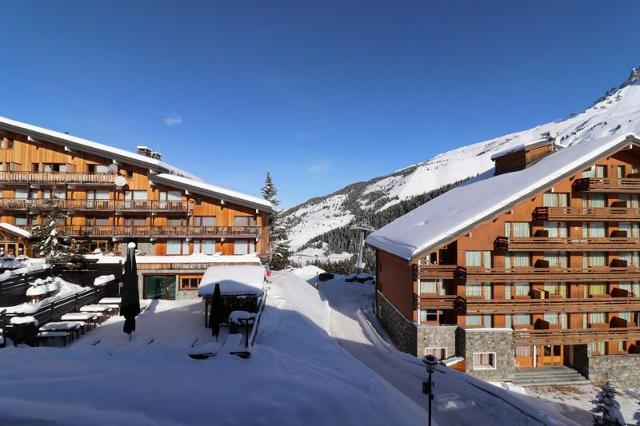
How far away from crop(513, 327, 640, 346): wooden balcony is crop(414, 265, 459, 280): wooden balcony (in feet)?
17.7

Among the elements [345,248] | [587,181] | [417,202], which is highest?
[417,202]

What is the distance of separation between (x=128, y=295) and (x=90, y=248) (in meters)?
20.6

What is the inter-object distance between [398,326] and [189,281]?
1805 cm

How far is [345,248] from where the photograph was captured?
13275 cm

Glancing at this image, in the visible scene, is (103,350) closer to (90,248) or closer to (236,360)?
(236,360)

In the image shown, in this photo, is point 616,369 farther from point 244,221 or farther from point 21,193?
point 21,193

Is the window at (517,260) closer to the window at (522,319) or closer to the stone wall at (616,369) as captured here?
the window at (522,319)

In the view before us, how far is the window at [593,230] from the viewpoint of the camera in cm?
2280

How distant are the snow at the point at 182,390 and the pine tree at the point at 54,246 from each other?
17.2 metres

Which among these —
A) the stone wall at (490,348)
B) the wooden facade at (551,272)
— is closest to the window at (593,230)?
the wooden facade at (551,272)

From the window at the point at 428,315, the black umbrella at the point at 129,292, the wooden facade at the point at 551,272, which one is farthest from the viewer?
the window at the point at 428,315

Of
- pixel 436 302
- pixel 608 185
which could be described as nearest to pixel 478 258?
pixel 436 302

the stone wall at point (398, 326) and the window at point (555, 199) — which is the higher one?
the window at point (555, 199)

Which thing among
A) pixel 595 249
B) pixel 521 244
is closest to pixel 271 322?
pixel 521 244
